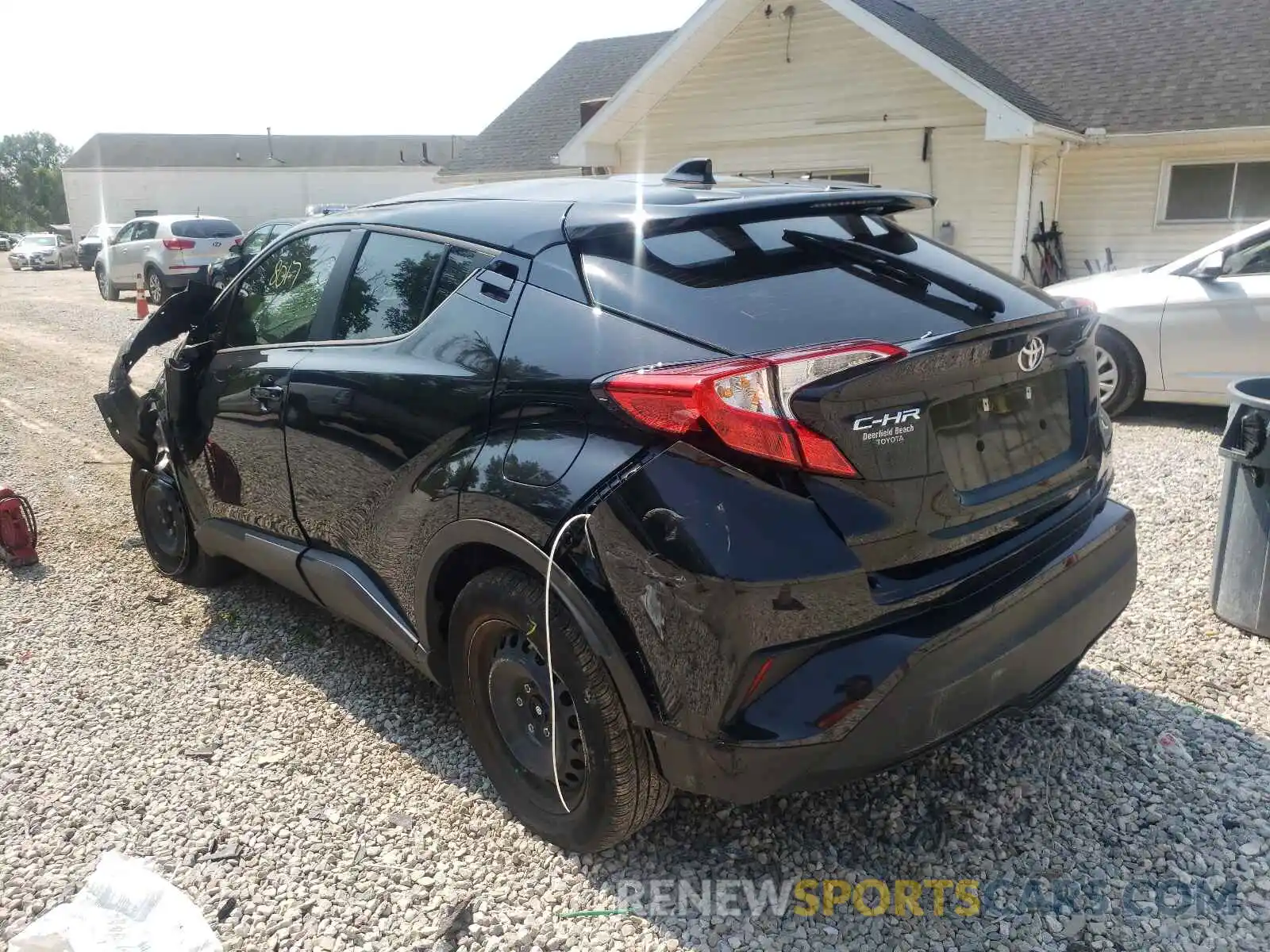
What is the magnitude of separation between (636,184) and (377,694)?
213cm

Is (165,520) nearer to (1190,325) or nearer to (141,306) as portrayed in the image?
(1190,325)

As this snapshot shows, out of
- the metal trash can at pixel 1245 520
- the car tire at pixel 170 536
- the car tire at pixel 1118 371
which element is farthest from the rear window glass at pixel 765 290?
the car tire at pixel 1118 371

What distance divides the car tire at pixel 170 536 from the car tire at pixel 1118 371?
6404 millimetres

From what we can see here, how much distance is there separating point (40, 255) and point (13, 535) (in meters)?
41.0

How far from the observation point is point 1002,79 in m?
13.1

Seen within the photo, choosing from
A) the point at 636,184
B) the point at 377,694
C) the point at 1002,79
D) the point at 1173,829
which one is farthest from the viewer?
the point at 1002,79

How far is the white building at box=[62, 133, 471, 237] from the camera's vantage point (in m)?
48.5

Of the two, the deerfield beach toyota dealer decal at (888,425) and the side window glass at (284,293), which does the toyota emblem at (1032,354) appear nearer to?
the deerfield beach toyota dealer decal at (888,425)

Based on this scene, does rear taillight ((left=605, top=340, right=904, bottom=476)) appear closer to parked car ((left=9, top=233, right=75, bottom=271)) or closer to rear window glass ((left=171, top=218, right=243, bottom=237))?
rear window glass ((left=171, top=218, right=243, bottom=237))

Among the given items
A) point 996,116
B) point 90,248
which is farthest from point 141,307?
point 90,248

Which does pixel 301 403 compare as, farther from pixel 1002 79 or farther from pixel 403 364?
pixel 1002 79

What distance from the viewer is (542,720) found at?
2.68 meters

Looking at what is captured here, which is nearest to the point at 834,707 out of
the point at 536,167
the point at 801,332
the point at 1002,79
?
the point at 801,332

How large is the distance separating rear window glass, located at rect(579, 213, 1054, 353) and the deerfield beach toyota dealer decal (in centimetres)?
21
